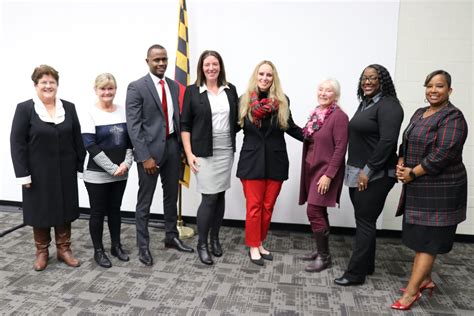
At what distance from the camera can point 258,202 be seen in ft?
8.36

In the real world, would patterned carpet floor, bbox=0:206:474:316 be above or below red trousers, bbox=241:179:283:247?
below

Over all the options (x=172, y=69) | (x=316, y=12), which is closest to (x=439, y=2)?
(x=316, y=12)

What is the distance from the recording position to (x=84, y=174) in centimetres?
241

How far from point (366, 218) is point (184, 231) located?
5.42 feet

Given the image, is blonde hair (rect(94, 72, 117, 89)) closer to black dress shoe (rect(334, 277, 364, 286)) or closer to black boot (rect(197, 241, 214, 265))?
black boot (rect(197, 241, 214, 265))

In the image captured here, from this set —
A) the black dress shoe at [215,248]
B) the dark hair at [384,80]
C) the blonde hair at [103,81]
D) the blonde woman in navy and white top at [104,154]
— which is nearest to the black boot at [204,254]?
the black dress shoe at [215,248]

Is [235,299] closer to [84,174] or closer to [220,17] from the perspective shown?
[84,174]

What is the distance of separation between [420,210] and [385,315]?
60 cm

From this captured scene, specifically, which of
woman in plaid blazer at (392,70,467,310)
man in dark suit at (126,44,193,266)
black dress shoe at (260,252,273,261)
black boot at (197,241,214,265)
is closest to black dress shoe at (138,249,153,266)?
man in dark suit at (126,44,193,266)

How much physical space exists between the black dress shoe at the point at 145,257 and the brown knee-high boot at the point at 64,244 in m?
0.41

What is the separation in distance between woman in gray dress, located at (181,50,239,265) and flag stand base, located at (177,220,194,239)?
25.4 inches

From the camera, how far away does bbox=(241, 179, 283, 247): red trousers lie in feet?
8.32

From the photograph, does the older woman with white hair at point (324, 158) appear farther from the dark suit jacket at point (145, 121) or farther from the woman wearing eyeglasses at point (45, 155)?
the woman wearing eyeglasses at point (45, 155)

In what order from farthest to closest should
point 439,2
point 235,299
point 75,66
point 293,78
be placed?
1. point 75,66
2. point 293,78
3. point 439,2
4. point 235,299
